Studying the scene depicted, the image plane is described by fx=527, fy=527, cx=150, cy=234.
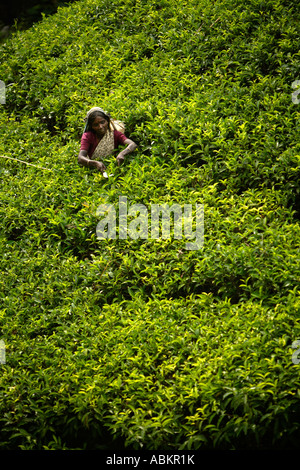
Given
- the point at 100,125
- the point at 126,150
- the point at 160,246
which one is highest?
the point at 100,125

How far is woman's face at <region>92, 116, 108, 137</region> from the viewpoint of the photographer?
4.94 meters

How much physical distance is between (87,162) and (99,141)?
0.25 metres

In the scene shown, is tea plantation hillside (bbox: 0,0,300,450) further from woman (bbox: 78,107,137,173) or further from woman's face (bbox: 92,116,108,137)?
woman's face (bbox: 92,116,108,137)

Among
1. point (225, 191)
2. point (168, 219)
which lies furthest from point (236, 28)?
point (168, 219)

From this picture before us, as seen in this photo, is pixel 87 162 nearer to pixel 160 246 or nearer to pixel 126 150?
pixel 126 150

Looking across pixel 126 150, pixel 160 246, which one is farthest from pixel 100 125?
pixel 160 246

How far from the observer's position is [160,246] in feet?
13.7

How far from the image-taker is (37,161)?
213 inches

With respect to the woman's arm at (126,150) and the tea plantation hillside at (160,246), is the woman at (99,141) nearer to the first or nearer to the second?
the woman's arm at (126,150)

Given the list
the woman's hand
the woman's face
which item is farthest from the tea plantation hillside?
the woman's face

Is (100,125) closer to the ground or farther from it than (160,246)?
farther from it

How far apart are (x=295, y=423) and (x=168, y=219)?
1.96 meters

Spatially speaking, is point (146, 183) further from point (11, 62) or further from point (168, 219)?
point (11, 62)

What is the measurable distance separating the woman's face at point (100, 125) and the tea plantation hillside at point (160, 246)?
32 cm
